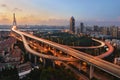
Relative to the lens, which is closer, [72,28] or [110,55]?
[110,55]

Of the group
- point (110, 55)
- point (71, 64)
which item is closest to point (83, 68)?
point (71, 64)

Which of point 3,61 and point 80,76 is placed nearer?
point 80,76

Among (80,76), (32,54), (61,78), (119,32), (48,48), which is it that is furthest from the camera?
(119,32)

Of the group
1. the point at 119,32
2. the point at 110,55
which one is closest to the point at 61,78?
the point at 110,55

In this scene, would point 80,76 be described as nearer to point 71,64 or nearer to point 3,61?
point 71,64

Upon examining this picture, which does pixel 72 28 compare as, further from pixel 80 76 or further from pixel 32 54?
pixel 80 76

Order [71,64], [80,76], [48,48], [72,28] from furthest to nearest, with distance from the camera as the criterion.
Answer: [72,28] < [48,48] < [71,64] < [80,76]

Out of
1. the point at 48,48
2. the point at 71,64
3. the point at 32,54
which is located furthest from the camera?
the point at 48,48

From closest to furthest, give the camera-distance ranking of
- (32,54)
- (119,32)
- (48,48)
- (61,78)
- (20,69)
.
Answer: (61,78)
(20,69)
(32,54)
(48,48)
(119,32)
